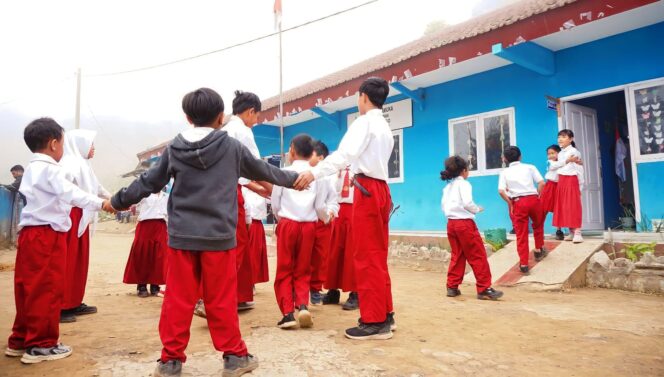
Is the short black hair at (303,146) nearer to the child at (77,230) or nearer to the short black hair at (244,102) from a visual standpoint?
the short black hair at (244,102)

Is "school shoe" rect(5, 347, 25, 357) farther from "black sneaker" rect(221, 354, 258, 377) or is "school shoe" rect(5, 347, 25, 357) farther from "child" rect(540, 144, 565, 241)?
"child" rect(540, 144, 565, 241)

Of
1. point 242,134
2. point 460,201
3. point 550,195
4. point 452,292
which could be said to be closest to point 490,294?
point 452,292

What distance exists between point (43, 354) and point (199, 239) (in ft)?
4.29

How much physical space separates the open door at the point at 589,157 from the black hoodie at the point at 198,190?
6335mm

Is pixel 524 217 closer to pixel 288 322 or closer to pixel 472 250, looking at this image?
pixel 472 250

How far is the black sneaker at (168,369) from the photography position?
212 centimetres

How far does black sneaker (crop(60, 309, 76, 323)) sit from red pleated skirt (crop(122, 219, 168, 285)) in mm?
1101

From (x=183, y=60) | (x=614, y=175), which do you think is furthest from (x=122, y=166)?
(x=614, y=175)

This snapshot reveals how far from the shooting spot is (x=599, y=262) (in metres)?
5.15

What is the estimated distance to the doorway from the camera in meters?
6.99

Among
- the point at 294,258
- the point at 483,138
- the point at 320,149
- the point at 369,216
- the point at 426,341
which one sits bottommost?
the point at 426,341

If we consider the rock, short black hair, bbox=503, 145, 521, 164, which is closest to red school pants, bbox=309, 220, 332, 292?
short black hair, bbox=503, 145, 521, 164

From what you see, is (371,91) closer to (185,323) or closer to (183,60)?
(185,323)

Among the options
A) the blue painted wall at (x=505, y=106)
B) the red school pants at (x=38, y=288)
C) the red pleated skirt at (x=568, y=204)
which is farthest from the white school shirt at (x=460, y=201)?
the red school pants at (x=38, y=288)
